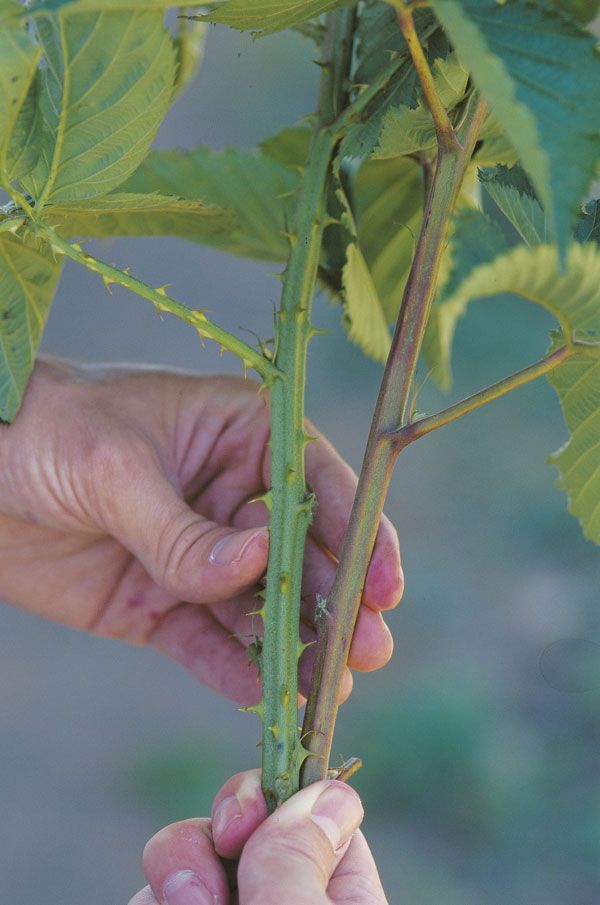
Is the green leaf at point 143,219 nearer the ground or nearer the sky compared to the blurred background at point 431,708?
nearer the sky

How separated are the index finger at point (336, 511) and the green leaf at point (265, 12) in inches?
11.6

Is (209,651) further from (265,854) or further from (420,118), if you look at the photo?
(420,118)

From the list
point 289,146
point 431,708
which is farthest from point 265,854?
point 431,708

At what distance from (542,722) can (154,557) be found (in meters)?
1.46

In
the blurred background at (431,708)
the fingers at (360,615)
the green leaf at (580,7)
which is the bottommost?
the blurred background at (431,708)

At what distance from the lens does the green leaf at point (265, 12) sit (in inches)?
20.0

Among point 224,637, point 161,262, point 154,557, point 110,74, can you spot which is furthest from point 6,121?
point 161,262

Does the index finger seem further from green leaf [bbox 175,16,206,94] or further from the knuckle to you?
green leaf [bbox 175,16,206,94]

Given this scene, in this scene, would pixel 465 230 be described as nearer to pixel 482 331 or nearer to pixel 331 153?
pixel 331 153

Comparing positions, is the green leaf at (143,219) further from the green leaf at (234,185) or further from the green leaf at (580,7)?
the green leaf at (580,7)

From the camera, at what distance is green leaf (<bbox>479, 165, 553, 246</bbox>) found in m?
0.52

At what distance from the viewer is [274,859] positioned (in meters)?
0.59

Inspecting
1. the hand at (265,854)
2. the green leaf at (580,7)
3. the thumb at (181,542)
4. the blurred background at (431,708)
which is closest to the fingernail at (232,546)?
the thumb at (181,542)

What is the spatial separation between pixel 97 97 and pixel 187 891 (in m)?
0.46
